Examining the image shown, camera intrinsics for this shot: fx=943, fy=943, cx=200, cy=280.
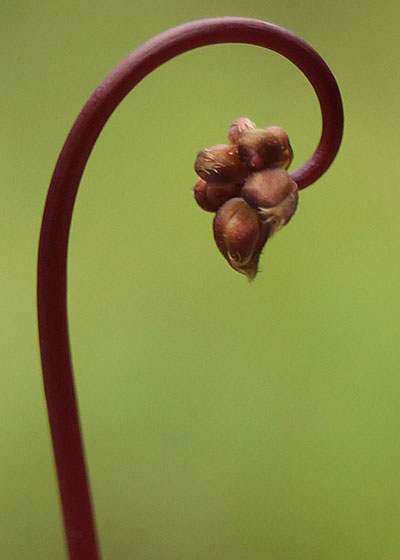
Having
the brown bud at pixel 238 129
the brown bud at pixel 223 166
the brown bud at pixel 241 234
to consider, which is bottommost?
the brown bud at pixel 241 234

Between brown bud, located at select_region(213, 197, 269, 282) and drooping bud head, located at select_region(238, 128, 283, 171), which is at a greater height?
drooping bud head, located at select_region(238, 128, 283, 171)

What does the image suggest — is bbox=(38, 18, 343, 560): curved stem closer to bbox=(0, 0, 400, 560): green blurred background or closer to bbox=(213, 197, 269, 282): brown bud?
bbox=(213, 197, 269, 282): brown bud

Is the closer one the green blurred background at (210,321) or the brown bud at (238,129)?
the brown bud at (238,129)

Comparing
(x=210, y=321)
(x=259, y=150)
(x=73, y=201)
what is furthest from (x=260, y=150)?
(x=210, y=321)

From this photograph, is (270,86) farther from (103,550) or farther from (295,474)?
(103,550)

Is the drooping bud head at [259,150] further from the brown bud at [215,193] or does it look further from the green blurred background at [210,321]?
the green blurred background at [210,321]

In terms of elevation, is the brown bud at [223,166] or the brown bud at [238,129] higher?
the brown bud at [238,129]

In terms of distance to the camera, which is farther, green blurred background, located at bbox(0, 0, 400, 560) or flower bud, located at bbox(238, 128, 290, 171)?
Answer: green blurred background, located at bbox(0, 0, 400, 560)

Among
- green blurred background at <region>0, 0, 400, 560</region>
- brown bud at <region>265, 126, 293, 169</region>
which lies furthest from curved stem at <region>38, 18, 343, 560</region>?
green blurred background at <region>0, 0, 400, 560</region>

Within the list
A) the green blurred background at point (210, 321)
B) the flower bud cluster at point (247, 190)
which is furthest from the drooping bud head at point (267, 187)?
the green blurred background at point (210, 321)
